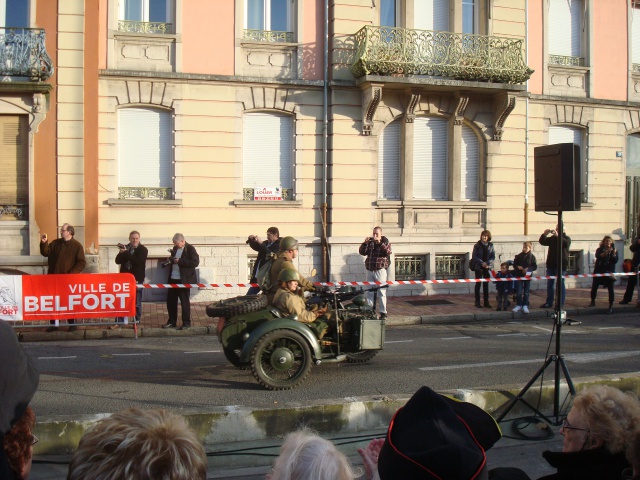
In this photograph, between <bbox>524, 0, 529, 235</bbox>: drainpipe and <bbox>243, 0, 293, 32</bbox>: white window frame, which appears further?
<bbox>524, 0, 529, 235</bbox>: drainpipe

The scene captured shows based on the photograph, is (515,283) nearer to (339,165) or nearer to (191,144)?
(339,165)

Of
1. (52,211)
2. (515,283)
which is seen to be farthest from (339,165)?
(52,211)

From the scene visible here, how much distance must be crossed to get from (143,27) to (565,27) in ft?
37.6

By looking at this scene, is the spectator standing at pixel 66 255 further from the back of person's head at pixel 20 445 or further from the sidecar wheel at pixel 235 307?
the back of person's head at pixel 20 445

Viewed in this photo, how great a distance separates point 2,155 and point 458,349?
10793 mm

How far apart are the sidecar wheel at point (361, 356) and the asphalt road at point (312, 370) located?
119 mm

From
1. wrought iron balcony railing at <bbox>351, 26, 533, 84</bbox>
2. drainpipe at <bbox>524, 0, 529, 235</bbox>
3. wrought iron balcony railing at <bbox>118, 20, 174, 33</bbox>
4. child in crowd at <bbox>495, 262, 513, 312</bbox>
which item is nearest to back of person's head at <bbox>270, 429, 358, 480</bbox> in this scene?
Result: child in crowd at <bbox>495, 262, 513, 312</bbox>

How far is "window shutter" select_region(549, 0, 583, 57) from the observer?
1923 cm

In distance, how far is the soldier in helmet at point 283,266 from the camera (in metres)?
8.48

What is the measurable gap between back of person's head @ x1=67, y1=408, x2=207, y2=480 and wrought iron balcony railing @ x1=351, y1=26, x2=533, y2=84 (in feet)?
49.5

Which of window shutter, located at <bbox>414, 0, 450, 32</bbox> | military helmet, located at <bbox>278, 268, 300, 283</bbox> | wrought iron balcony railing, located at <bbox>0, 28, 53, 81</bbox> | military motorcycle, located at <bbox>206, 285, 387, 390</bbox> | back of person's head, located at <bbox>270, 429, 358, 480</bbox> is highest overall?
window shutter, located at <bbox>414, 0, 450, 32</bbox>

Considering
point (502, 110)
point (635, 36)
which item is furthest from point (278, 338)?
point (635, 36)

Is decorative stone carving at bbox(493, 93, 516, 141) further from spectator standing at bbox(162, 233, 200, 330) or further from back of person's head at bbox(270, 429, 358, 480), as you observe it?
back of person's head at bbox(270, 429, 358, 480)

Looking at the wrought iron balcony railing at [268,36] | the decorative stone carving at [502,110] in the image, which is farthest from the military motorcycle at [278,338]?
the decorative stone carving at [502,110]
